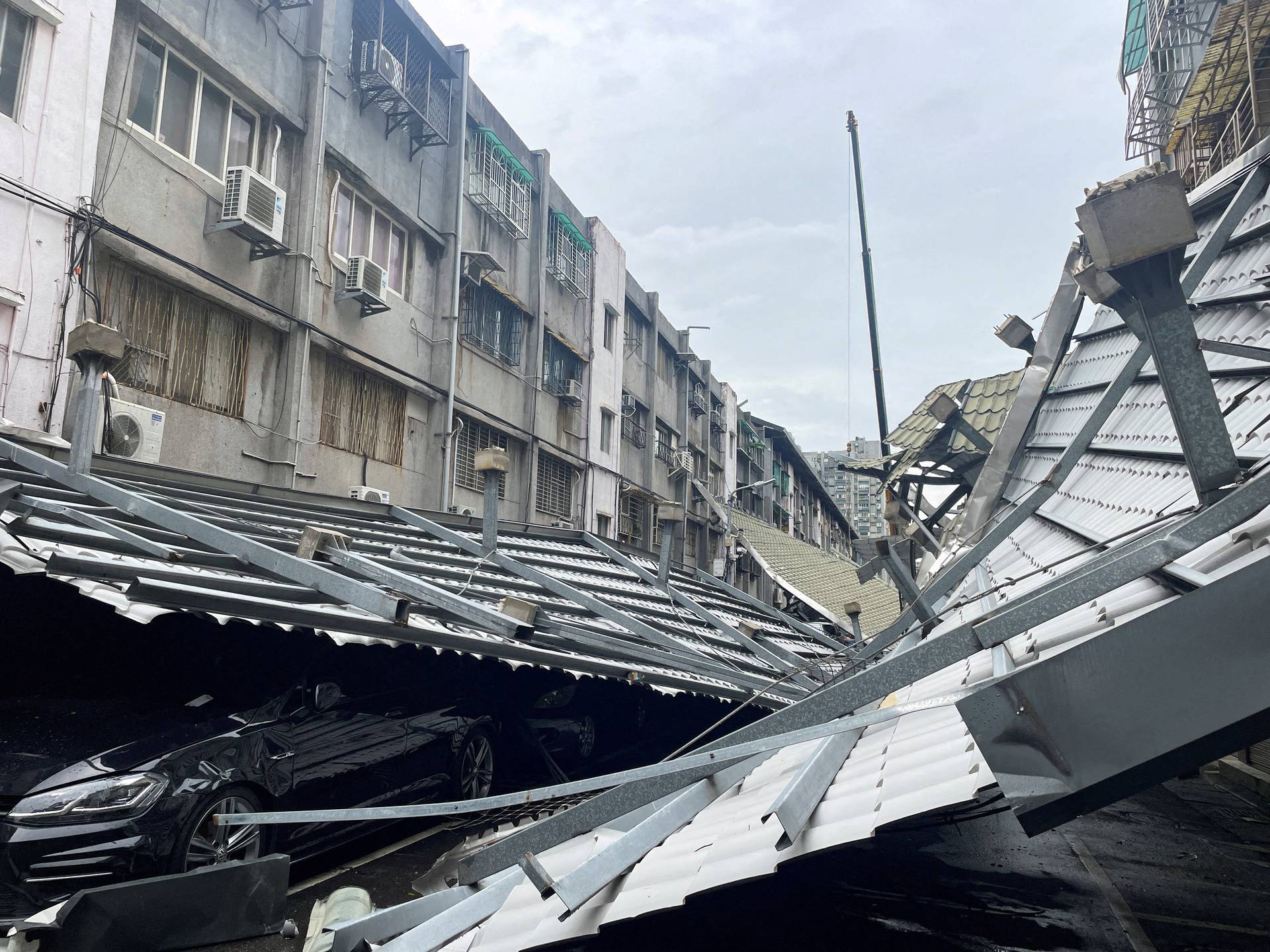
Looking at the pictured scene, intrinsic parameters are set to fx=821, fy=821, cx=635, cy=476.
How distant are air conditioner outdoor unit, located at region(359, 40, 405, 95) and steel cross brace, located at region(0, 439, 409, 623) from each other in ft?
35.8

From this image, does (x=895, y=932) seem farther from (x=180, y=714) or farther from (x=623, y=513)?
(x=623, y=513)

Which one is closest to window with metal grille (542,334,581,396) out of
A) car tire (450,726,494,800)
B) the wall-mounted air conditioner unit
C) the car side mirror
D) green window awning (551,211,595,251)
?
green window awning (551,211,595,251)

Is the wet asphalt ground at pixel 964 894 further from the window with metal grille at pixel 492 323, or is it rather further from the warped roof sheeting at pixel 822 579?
the window with metal grille at pixel 492 323

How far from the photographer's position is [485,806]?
3312mm

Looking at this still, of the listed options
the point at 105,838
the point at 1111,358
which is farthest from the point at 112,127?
the point at 1111,358

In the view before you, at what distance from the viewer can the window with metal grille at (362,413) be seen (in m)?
13.9

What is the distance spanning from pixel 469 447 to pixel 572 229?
8325mm

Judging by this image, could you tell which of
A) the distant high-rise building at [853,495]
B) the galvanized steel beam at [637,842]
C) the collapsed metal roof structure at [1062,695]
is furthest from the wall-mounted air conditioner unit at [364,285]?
the distant high-rise building at [853,495]

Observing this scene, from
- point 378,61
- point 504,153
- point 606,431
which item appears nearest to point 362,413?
point 378,61

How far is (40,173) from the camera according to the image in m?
9.21

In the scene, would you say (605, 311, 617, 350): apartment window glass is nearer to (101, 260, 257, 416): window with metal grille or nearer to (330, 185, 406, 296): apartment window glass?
(330, 185, 406, 296): apartment window glass

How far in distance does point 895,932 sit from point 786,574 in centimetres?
1744

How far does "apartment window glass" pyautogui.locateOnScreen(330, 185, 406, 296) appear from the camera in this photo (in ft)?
46.8

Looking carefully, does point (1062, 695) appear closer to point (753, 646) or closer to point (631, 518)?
point (753, 646)
